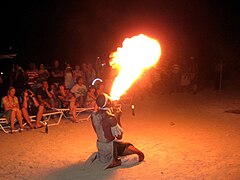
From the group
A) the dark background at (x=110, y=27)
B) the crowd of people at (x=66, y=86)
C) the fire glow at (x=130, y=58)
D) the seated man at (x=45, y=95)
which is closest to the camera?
the fire glow at (x=130, y=58)

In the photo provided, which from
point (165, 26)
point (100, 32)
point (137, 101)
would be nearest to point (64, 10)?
point (100, 32)

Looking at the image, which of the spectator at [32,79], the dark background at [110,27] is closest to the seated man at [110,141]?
the spectator at [32,79]

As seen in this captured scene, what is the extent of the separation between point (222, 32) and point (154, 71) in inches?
223

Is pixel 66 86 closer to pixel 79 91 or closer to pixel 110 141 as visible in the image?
pixel 79 91

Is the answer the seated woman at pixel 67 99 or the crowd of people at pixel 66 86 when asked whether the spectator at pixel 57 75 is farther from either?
the seated woman at pixel 67 99

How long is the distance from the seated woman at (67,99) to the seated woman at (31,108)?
1.11 m

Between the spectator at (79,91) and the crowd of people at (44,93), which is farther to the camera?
the spectator at (79,91)

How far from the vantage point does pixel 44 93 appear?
1130 centimetres

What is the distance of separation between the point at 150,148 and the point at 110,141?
4.35 ft

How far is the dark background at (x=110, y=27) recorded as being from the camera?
18078 mm

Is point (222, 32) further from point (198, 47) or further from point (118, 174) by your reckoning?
point (118, 174)

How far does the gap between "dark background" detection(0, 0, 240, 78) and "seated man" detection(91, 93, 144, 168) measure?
11.7 meters

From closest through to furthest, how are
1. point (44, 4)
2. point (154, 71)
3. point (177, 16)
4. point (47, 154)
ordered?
point (47, 154) < point (154, 71) < point (44, 4) < point (177, 16)

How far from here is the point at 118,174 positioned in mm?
6066
